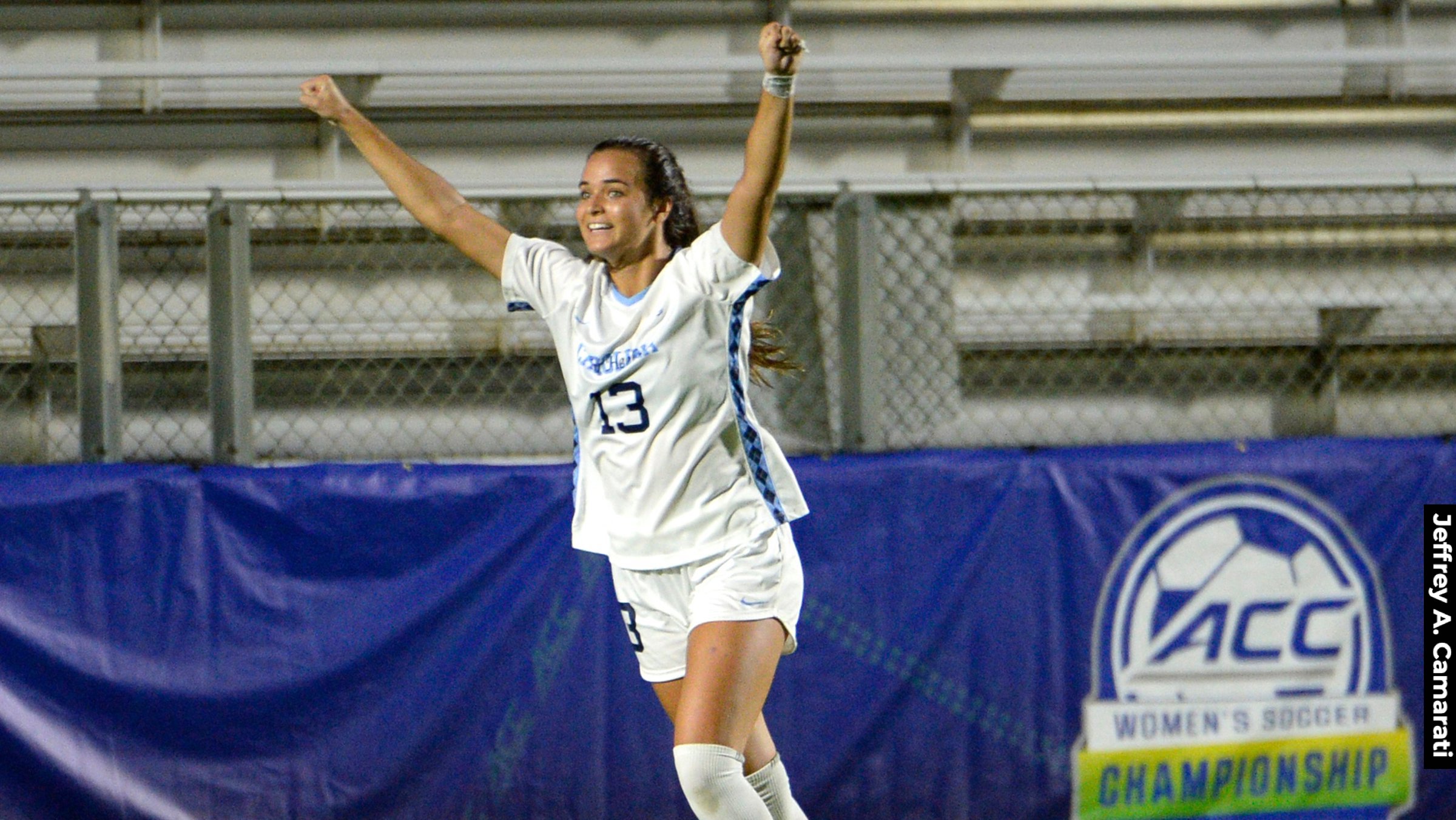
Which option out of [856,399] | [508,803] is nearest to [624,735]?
[508,803]

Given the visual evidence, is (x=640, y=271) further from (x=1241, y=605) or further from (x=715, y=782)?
(x=1241, y=605)

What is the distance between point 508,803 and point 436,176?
6.28 ft

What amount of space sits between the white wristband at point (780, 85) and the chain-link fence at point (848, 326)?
1.70 metres

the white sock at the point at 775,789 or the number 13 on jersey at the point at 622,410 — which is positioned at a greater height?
the number 13 on jersey at the point at 622,410

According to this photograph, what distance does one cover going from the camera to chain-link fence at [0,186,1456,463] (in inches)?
154

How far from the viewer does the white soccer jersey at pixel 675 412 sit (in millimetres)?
2432

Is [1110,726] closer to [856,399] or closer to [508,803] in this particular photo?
[856,399]

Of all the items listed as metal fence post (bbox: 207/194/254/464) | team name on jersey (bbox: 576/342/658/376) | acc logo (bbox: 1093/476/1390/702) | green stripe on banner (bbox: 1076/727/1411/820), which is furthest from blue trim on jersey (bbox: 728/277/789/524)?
metal fence post (bbox: 207/194/254/464)

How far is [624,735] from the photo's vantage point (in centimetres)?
379

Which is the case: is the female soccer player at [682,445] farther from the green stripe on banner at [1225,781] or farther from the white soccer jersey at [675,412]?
the green stripe on banner at [1225,781]

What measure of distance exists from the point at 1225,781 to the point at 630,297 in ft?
7.92

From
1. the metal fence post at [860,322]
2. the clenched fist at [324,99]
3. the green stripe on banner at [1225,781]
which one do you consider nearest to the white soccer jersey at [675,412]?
the clenched fist at [324,99]

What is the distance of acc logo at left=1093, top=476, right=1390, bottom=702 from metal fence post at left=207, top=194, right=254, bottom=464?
103 inches

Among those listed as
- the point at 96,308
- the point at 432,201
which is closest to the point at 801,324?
the point at 432,201
